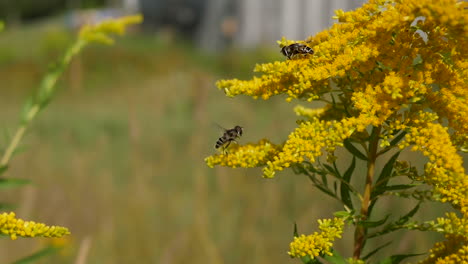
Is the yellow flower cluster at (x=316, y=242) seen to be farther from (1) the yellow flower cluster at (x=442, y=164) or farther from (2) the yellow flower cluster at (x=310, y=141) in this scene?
(1) the yellow flower cluster at (x=442, y=164)

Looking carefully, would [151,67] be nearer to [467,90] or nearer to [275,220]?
[275,220]

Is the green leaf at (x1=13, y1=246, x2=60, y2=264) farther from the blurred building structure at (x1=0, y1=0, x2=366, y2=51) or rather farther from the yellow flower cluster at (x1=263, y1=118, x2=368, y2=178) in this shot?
the blurred building structure at (x1=0, y1=0, x2=366, y2=51)

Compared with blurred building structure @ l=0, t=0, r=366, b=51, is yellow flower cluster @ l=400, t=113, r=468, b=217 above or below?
below

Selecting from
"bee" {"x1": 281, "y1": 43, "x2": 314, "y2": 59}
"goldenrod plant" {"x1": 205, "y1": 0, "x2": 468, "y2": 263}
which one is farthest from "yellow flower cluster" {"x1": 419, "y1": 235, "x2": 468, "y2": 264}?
"bee" {"x1": 281, "y1": 43, "x2": 314, "y2": 59}

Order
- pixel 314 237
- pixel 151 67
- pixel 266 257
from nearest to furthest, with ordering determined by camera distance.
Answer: pixel 314 237 → pixel 266 257 → pixel 151 67

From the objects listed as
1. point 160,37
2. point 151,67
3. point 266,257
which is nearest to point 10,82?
point 151,67

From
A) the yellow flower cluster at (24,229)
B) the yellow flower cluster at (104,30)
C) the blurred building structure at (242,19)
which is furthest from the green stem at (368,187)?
the blurred building structure at (242,19)
